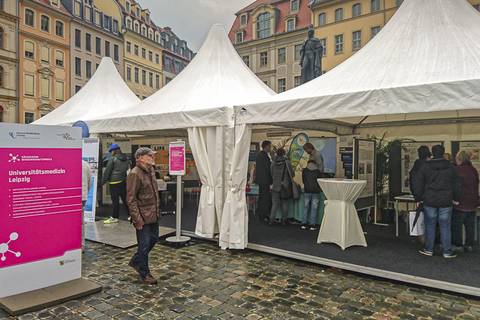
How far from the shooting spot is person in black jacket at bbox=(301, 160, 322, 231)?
675cm

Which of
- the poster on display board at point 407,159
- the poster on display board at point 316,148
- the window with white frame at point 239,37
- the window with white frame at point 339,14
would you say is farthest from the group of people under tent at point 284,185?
the window with white frame at point 239,37

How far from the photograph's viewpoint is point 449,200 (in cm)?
477

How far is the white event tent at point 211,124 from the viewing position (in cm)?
561

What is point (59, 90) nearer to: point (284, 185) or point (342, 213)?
point (284, 185)

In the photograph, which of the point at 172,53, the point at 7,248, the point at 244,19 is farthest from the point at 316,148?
the point at 172,53

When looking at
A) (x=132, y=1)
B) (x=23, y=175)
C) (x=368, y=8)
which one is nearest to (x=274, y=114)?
(x=23, y=175)

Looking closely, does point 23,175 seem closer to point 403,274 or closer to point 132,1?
point 403,274

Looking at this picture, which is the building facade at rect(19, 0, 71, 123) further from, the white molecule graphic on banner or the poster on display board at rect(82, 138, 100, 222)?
the white molecule graphic on banner

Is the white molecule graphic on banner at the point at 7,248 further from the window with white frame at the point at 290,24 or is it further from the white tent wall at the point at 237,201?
the window with white frame at the point at 290,24

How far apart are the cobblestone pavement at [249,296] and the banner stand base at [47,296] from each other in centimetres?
8

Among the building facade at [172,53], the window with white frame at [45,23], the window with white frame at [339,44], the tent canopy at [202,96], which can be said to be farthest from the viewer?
the building facade at [172,53]

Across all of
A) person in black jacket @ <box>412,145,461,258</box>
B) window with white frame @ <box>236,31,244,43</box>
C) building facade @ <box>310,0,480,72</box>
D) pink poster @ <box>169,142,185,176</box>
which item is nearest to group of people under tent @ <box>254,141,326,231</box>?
pink poster @ <box>169,142,185,176</box>

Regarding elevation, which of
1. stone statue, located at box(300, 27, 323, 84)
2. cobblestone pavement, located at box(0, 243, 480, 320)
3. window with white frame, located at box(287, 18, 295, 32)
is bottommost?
cobblestone pavement, located at box(0, 243, 480, 320)

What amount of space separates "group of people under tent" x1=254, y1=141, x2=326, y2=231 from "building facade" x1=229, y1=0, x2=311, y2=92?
30397 mm
